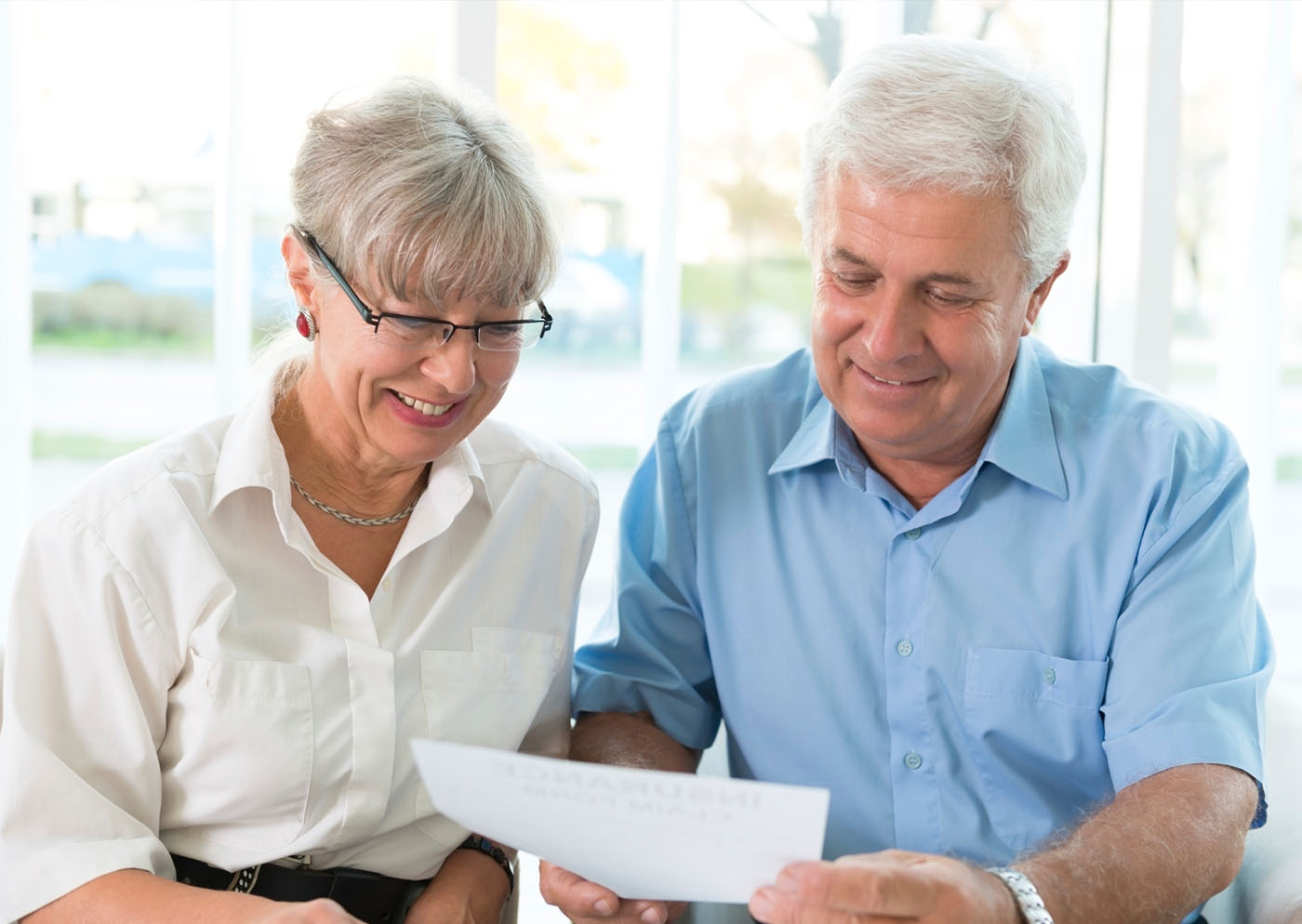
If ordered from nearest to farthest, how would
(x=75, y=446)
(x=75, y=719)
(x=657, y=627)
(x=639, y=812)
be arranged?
(x=639, y=812), (x=75, y=719), (x=657, y=627), (x=75, y=446)

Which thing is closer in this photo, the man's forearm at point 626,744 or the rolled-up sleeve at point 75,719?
the rolled-up sleeve at point 75,719

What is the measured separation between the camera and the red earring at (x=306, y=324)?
1.56 meters

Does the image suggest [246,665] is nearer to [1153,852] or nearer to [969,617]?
[969,617]

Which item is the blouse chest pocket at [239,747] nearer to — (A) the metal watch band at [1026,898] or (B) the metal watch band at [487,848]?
(B) the metal watch band at [487,848]

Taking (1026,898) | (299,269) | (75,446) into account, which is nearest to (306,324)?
(299,269)

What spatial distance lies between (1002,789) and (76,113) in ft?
9.92

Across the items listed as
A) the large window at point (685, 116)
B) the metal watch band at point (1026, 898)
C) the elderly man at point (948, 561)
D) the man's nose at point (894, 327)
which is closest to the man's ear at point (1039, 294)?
the elderly man at point (948, 561)

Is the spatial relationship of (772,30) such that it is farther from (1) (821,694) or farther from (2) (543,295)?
(1) (821,694)

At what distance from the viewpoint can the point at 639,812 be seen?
3.52ft

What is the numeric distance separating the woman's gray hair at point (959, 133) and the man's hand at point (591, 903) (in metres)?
0.90

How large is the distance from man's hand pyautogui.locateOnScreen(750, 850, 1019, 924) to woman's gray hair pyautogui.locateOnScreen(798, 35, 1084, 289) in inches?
31.9

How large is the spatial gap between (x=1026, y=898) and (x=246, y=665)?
900 mm

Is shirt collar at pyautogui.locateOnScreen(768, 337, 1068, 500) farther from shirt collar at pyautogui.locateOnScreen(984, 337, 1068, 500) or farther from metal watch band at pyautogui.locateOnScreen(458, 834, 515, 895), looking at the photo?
metal watch band at pyautogui.locateOnScreen(458, 834, 515, 895)

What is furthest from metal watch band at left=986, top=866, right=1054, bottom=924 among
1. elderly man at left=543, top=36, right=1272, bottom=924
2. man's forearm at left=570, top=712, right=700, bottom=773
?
man's forearm at left=570, top=712, right=700, bottom=773
